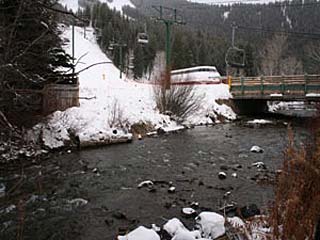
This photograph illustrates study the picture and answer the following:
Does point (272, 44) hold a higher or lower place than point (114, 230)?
higher

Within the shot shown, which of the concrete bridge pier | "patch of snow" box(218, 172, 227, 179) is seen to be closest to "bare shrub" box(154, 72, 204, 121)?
the concrete bridge pier

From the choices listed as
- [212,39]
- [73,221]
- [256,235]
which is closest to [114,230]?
[73,221]

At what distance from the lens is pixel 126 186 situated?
1138cm

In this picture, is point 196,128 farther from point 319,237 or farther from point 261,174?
point 319,237

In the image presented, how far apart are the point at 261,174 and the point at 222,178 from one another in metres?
1.51

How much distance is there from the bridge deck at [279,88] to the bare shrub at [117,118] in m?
15.2

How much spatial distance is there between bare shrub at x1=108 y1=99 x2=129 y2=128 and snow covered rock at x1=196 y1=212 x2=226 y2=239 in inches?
546

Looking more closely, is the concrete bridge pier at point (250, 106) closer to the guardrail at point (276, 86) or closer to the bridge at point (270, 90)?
the bridge at point (270, 90)

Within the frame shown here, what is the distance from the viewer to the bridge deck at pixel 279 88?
29.1 m

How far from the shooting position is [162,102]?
85.6 ft

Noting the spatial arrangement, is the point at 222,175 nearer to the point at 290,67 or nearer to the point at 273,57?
the point at 290,67

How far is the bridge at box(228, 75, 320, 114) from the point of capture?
29.2m

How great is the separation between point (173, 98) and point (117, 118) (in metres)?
5.77

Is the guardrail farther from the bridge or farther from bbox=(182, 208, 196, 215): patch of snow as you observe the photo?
bbox=(182, 208, 196, 215): patch of snow
